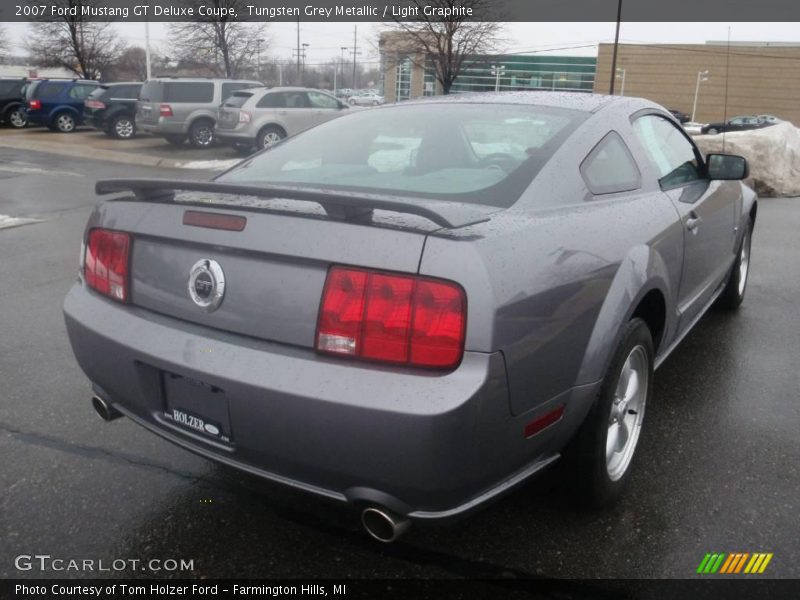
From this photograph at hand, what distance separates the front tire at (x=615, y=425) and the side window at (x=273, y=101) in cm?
1483

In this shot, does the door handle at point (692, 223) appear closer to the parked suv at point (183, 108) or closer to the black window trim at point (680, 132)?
the black window trim at point (680, 132)

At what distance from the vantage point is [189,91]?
18562 millimetres

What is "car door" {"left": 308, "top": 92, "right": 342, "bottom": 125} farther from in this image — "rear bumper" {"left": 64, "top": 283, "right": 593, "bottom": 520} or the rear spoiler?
"rear bumper" {"left": 64, "top": 283, "right": 593, "bottom": 520}

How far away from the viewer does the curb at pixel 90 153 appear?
52.5ft

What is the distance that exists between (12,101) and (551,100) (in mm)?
27048

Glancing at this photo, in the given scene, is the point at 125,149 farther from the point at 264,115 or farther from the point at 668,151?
the point at 668,151

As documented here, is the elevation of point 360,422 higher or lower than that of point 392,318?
lower

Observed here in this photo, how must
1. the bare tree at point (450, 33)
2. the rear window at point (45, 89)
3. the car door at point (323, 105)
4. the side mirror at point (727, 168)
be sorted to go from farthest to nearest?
the bare tree at point (450, 33) → the rear window at point (45, 89) → the car door at point (323, 105) → the side mirror at point (727, 168)

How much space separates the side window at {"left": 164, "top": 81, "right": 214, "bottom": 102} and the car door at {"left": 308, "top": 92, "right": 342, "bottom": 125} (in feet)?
10.6

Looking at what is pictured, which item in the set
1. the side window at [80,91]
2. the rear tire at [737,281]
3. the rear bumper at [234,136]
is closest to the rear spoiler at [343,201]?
the rear tire at [737,281]

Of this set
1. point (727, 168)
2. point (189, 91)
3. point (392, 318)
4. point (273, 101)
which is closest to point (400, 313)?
point (392, 318)

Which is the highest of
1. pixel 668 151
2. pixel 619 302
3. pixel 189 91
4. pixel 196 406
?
pixel 189 91

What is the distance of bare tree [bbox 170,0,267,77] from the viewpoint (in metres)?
32.5

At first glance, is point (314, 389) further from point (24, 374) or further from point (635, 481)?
point (24, 374)
